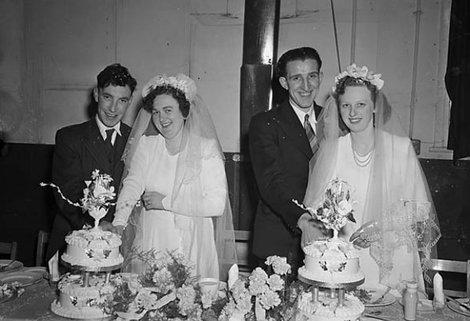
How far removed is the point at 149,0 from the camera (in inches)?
231

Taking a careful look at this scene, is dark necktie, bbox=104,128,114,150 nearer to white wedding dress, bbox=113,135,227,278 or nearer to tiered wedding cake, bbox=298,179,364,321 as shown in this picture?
white wedding dress, bbox=113,135,227,278

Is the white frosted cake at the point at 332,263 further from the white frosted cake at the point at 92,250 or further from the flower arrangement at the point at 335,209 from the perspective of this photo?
the white frosted cake at the point at 92,250

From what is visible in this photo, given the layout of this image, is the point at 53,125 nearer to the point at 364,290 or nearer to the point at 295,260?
the point at 295,260

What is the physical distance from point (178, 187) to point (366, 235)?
1153 millimetres

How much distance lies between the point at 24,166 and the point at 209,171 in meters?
3.46

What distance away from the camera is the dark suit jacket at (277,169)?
139 inches

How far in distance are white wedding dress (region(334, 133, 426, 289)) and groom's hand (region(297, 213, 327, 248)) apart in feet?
0.58

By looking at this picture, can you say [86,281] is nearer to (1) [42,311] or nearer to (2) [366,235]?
(1) [42,311]

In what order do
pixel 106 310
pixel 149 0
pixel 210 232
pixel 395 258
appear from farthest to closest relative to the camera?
pixel 149 0
pixel 210 232
pixel 395 258
pixel 106 310

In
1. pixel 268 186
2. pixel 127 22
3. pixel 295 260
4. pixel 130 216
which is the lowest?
pixel 295 260

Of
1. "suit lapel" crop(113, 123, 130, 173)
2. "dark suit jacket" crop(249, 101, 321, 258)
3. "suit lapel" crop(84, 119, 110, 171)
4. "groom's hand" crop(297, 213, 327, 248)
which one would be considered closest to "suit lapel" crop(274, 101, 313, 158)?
"dark suit jacket" crop(249, 101, 321, 258)

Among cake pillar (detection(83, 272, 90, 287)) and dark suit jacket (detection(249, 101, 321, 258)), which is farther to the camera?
dark suit jacket (detection(249, 101, 321, 258))

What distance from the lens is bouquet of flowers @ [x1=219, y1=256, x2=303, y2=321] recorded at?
2191 mm

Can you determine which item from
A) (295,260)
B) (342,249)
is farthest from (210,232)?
(342,249)
